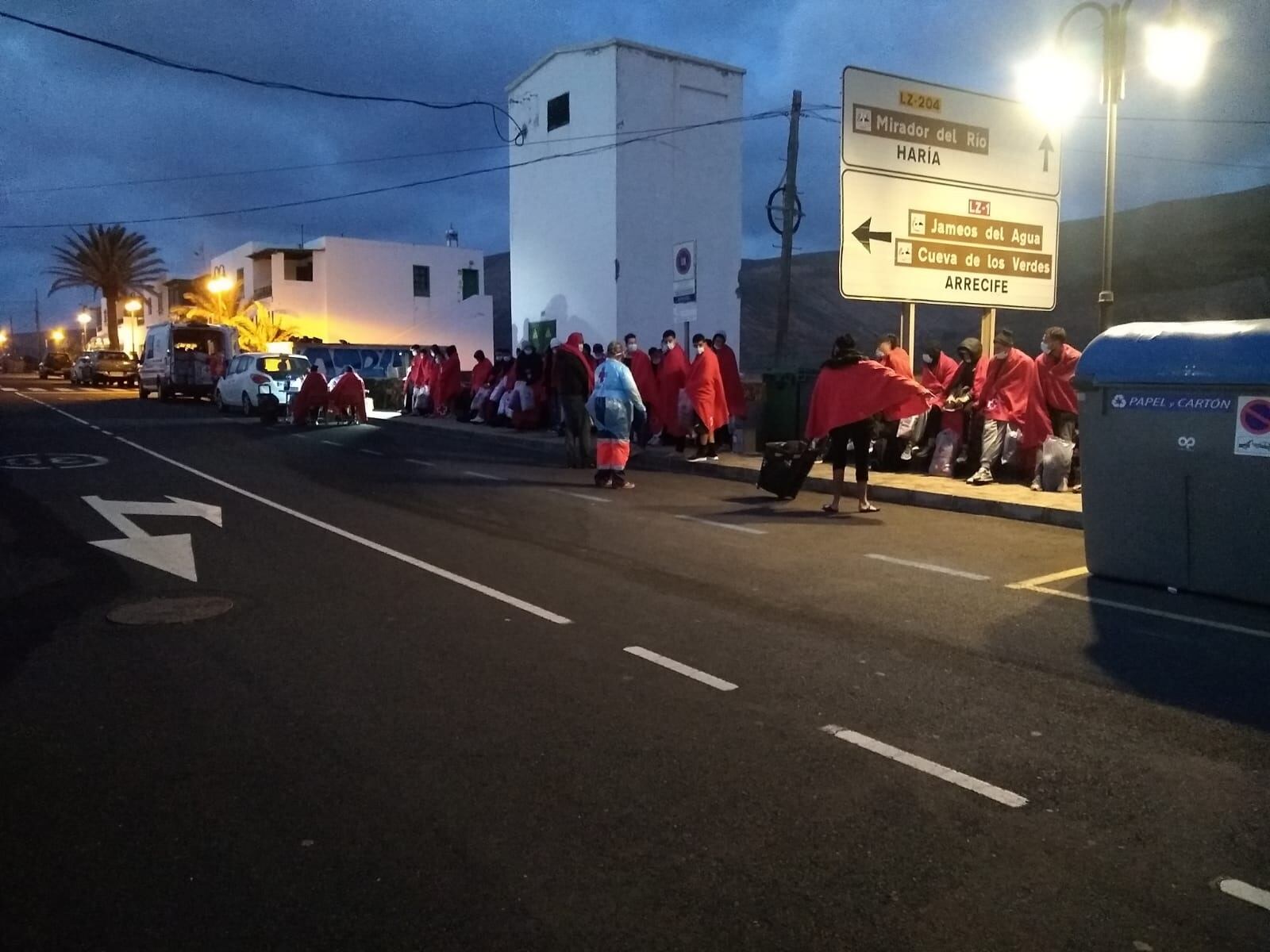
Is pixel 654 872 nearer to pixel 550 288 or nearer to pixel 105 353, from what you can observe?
pixel 550 288

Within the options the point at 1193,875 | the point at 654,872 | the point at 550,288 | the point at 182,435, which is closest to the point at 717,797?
the point at 654,872

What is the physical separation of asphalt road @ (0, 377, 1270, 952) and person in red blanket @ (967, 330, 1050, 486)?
3918 mm

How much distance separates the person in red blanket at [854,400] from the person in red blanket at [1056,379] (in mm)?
2045

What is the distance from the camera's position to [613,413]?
41.9ft

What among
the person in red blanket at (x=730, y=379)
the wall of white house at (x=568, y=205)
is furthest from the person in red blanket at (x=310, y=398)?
the person in red blanket at (x=730, y=379)

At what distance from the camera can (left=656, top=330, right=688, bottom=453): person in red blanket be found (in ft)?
55.9

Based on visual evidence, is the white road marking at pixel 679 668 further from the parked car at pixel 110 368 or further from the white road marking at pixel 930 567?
the parked car at pixel 110 368

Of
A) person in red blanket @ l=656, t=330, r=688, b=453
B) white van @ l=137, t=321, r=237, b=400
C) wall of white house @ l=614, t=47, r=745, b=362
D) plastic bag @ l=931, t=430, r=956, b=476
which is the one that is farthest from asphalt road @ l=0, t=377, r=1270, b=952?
white van @ l=137, t=321, r=237, b=400

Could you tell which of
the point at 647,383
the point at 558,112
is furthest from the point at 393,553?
the point at 558,112

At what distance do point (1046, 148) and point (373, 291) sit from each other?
4205 cm

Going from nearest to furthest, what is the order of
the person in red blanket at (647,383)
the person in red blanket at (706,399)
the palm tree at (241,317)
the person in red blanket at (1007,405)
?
the person in red blanket at (1007,405)
the person in red blanket at (706,399)
the person in red blanket at (647,383)
the palm tree at (241,317)

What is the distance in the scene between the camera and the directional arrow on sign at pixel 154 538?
836 cm

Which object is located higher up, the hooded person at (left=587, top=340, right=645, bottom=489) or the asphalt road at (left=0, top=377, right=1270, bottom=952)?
the hooded person at (left=587, top=340, right=645, bottom=489)

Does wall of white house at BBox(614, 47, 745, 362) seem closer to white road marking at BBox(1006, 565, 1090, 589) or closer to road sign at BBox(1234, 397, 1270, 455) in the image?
white road marking at BBox(1006, 565, 1090, 589)
